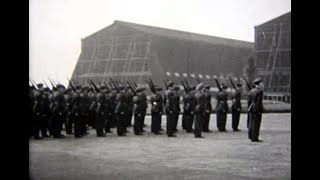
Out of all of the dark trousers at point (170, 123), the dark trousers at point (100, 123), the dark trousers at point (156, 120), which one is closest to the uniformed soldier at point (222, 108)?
the dark trousers at point (170, 123)

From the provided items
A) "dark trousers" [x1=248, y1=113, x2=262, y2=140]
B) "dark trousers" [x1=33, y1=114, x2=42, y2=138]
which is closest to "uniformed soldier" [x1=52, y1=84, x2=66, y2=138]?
"dark trousers" [x1=33, y1=114, x2=42, y2=138]

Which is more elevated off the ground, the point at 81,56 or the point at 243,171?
the point at 81,56

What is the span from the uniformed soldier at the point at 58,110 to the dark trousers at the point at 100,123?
52cm

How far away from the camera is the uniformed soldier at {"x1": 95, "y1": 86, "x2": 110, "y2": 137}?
21.3 feet

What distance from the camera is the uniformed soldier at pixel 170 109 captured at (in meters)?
5.66

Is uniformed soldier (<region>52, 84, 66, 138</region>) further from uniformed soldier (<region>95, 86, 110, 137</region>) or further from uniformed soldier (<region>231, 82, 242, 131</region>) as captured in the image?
uniformed soldier (<region>231, 82, 242, 131</region>)

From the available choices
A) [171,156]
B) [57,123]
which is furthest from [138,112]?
[171,156]

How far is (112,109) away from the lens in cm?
712

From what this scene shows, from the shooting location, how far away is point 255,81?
4922 millimetres

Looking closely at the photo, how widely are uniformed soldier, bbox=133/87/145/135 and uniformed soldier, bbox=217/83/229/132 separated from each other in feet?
3.42

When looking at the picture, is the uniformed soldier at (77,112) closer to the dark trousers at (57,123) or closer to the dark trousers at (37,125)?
the dark trousers at (57,123)
